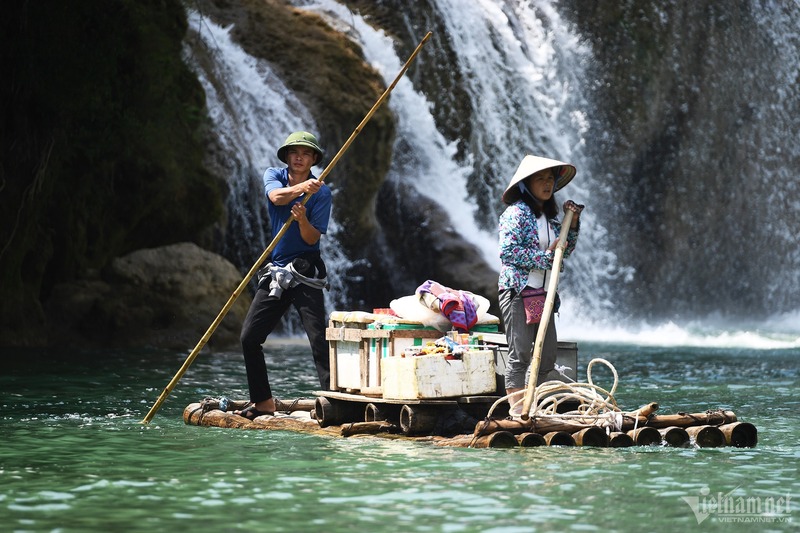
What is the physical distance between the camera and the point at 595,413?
7.91m

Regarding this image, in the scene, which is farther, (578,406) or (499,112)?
(499,112)

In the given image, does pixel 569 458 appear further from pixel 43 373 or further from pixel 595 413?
pixel 43 373

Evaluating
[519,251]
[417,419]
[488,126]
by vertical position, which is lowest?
[417,419]

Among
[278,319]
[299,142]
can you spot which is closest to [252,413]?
[278,319]

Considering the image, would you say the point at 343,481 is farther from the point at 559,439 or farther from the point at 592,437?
the point at 592,437

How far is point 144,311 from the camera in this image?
18.4 m

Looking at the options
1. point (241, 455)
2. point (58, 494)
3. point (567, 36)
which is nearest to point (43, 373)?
point (241, 455)

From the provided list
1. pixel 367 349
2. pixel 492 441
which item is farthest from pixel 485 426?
pixel 367 349

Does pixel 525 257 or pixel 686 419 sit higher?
pixel 525 257

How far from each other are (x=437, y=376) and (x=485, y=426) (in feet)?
1.45

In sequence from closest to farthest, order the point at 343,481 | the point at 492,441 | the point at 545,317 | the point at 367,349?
the point at 343,481 → the point at 492,441 → the point at 545,317 → the point at 367,349

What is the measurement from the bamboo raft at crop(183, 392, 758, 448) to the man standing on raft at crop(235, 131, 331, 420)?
40 cm

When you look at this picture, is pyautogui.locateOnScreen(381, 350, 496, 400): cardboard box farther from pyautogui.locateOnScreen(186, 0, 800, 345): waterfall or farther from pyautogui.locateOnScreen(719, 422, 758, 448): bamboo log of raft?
pyautogui.locateOnScreen(186, 0, 800, 345): waterfall

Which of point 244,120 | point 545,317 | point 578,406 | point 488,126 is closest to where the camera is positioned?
point 545,317
